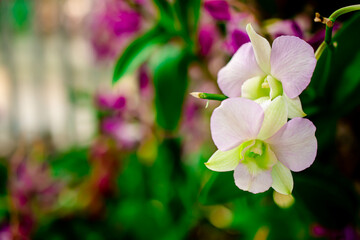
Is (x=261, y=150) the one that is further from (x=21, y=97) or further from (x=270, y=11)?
(x=21, y=97)

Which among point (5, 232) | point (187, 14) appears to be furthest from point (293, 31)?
point (5, 232)

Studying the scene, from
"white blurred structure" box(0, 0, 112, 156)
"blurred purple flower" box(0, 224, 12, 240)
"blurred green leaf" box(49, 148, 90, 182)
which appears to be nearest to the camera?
"blurred purple flower" box(0, 224, 12, 240)

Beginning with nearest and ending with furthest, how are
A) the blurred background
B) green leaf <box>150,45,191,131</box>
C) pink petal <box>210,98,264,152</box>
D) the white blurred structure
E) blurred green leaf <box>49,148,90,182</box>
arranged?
pink petal <box>210,98,264,152</box>
the blurred background
green leaf <box>150,45,191,131</box>
blurred green leaf <box>49,148,90,182</box>
the white blurred structure

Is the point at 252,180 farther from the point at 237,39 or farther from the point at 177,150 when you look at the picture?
the point at 177,150

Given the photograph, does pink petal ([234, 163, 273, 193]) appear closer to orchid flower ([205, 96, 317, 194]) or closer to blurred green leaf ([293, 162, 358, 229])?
orchid flower ([205, 96, 317, 194])

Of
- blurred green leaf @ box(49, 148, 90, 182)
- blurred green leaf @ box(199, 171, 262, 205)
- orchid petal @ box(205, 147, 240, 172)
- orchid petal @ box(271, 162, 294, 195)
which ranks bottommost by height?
blurred green leaf @ box(49, 148, 90, 182)

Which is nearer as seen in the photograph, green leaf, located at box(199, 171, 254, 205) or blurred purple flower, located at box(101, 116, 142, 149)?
green leaf, located at box(199, 171, 254, 205)

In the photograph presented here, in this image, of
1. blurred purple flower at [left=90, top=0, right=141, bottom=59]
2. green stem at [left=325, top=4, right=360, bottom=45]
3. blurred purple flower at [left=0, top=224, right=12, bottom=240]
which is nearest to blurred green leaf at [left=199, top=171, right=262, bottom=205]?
green stem at [left=325, top=4, right=360, bottom=45]
